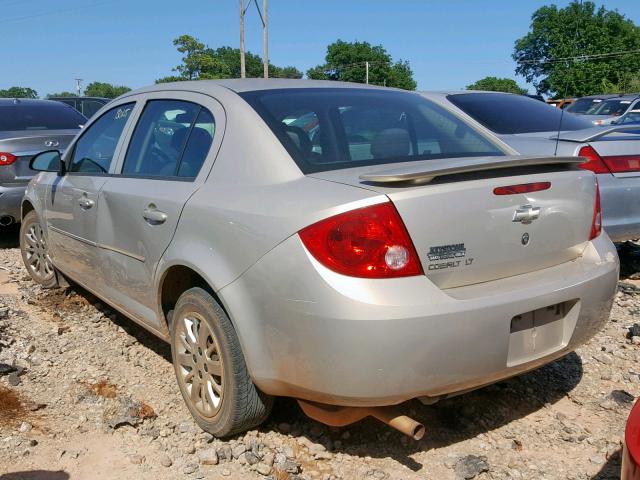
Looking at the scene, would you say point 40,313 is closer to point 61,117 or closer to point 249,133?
point 249,133

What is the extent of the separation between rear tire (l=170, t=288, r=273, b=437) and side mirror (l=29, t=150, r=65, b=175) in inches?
76.2

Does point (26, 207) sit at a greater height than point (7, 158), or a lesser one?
lesser

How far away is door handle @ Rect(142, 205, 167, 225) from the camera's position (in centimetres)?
320

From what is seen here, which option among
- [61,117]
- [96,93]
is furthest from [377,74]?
[61,117]

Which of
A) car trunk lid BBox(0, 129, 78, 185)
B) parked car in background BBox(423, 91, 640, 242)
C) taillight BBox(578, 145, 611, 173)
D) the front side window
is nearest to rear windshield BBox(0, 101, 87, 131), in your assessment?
car trunk lid BBox(0, 129, 78, 185)

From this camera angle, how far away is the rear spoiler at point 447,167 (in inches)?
96.9

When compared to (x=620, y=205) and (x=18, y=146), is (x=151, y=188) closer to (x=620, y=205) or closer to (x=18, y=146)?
(x=620, y=205)

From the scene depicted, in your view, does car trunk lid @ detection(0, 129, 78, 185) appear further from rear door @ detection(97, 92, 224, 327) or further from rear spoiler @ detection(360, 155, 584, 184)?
rear spoiler @ detection(360, 155, 584, 184)

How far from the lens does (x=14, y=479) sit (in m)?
2.85

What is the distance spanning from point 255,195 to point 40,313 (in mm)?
2979

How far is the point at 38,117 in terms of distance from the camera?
8172 millimetres

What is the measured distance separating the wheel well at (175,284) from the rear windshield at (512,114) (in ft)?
11.4

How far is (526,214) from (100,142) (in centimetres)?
282

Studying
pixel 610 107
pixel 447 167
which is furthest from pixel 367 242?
pixel 610 107
